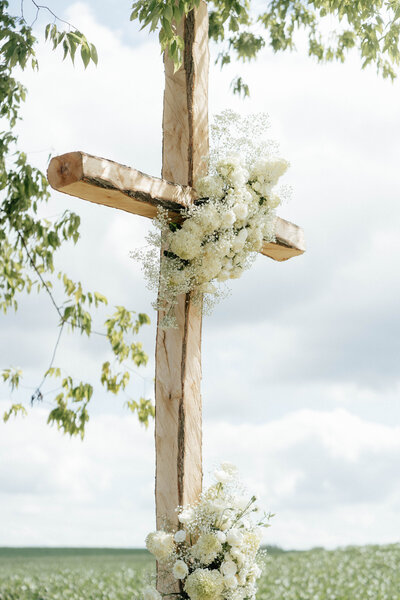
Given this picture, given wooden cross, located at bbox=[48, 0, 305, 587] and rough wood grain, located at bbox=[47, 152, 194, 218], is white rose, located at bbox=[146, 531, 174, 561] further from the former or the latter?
rough wood grain, located at bbox=[47, 152, 194, 218]

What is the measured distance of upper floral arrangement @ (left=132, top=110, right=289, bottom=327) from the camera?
12.1 feet

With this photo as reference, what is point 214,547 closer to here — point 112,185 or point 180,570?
point 180,570

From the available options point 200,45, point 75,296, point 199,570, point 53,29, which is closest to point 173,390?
point 199,570

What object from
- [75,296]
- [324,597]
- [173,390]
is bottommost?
[324,597]

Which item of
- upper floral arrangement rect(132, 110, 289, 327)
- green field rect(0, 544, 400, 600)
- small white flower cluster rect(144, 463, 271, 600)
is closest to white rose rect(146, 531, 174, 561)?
small white flower cluster rect(144, 463, 271, 600)

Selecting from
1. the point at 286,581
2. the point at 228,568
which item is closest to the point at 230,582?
the point at 228,568

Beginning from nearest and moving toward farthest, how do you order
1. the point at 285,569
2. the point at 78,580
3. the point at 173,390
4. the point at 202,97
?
the point at 173,390
the point at 202,97
the point at 78,580
the point at 285,569

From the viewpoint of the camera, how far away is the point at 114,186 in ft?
11.1

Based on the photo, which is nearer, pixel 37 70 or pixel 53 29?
pixel 53 29

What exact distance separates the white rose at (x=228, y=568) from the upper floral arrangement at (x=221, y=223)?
125 centimetres

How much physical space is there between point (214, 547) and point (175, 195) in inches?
71.6

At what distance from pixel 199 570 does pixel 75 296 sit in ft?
12.8

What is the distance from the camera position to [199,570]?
337 cm

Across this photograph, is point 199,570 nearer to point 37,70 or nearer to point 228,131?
point 228,131
